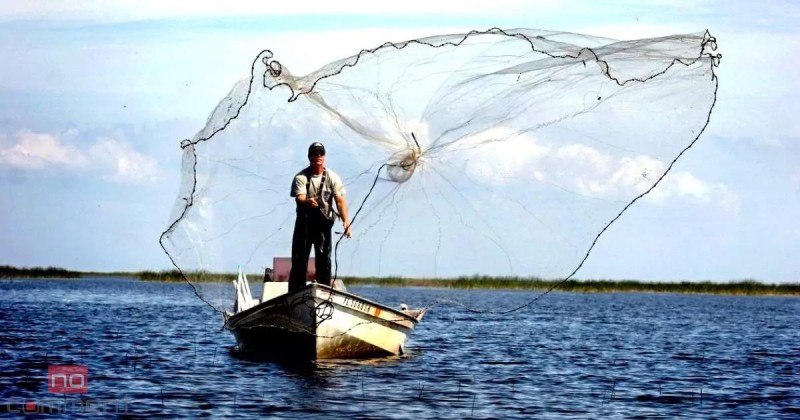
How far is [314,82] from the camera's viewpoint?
16.0 metres

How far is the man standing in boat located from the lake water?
184 cm

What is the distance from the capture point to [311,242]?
18938 millimetres

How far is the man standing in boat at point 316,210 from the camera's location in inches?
706

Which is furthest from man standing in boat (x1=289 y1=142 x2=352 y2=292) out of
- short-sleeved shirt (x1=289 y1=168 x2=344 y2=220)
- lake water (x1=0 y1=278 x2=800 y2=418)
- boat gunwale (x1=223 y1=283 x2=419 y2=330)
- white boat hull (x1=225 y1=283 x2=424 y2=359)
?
lake water (x1=0 y1=278 x2=800 y2=418)

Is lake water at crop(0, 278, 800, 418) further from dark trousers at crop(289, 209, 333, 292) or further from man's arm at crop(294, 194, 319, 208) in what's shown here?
man's arm at crop(294, 194, 319, 208)

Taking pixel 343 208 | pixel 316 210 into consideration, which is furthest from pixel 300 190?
pixel 343 208

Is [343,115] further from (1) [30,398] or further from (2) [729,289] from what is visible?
(2) [729,289]

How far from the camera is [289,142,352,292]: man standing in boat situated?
17922 mm

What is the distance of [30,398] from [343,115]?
568 centimetres
